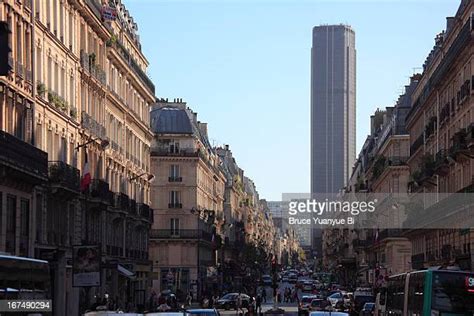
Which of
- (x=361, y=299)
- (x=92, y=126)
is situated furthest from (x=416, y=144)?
(x=92, y=126)

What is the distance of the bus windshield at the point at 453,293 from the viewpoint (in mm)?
31188

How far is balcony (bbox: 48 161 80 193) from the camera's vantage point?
172ft

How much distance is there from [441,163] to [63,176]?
27639 millimetres

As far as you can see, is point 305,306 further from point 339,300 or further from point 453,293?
point 453,293

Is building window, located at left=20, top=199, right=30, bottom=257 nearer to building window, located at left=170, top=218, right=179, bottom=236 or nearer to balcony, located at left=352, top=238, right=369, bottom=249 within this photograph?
building window, located at left=170, top=218, right=179, bottom=236

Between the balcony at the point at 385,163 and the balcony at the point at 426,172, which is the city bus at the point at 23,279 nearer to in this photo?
the balcony at the point at 426,172

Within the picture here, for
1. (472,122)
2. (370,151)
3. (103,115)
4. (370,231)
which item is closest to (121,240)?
(103,115)

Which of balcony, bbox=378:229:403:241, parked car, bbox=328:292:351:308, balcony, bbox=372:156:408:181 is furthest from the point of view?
balcony, bbox=372:156:408:181

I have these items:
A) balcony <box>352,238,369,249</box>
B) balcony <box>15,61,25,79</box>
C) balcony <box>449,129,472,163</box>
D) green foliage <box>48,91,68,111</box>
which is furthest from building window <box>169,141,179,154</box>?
balcony <box>15,61,25,79</box>

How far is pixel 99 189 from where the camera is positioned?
63.8 meters

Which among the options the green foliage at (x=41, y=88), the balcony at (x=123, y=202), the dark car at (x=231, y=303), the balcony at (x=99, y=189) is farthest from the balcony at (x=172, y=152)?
the green foliage at (x=41, y=88)

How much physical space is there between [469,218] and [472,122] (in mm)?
4996

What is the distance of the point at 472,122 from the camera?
5881 centimetres

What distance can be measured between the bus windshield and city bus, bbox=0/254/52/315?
10750 mm
